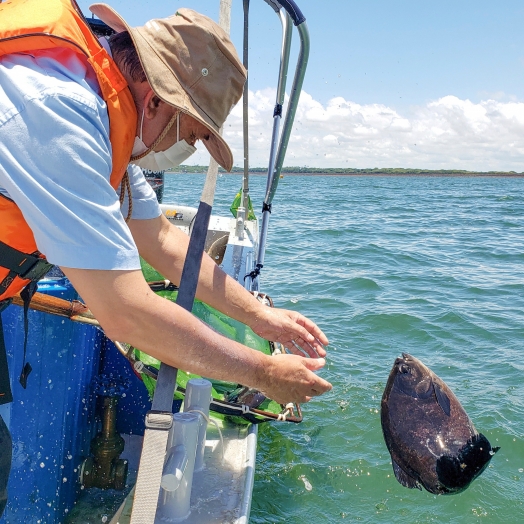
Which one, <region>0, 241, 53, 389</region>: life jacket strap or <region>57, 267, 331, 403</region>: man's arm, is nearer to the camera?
<region>57, 267, 331, 403</region>: man's arm

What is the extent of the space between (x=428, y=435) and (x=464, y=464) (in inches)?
7.6

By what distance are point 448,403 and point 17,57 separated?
7.49ft

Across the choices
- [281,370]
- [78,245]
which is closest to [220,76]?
[78,245]

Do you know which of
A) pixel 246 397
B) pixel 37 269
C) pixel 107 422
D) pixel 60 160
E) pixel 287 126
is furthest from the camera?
pixel 287 126

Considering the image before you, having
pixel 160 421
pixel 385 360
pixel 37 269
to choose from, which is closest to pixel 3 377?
pixel 37 269

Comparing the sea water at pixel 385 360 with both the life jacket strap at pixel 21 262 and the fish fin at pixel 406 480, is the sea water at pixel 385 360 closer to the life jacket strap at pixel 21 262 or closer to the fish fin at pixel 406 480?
the fish fin at pixel 406 480

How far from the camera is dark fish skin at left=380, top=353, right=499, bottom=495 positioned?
8.19 ft

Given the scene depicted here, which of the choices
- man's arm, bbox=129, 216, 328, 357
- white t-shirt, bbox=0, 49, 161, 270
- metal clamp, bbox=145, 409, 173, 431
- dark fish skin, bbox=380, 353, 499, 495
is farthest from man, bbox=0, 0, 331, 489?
dark fish skin, bbox=380, 353, 499, 495

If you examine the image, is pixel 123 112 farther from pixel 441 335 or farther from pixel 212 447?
pixel 441 335

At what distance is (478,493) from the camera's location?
156 inches

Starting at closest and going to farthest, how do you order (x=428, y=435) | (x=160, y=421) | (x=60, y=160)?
(x=60, y=160) < (x=160, y=421) < (x=428, y=435)

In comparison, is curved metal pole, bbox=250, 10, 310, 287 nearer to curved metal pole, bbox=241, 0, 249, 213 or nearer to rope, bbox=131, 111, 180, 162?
curved metal pole, bbox=241, 0, 249, 213

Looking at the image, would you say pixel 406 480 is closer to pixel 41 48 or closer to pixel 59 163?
pixel 59 163

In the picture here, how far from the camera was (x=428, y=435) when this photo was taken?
8.52 feet
